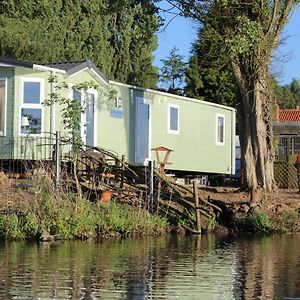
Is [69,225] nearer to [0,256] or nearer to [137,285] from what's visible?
[0,256]

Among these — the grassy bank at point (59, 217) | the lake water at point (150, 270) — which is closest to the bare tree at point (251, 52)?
the grassy bank at point (59, 217)

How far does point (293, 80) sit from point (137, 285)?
101263mm

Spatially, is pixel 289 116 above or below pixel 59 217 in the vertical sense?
above

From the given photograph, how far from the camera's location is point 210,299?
379 inches

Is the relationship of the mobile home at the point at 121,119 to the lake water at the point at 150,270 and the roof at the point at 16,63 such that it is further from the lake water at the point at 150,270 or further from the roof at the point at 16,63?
the lake water at the point at 150,270

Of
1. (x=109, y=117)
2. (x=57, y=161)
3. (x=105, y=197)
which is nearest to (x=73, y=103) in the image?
(x=57, y=161)

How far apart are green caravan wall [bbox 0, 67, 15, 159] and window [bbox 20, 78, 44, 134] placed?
1.00ft

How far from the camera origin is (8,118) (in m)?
22.1

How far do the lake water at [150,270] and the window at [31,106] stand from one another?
6303 millimetres

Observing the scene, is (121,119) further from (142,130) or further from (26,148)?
(26,148)

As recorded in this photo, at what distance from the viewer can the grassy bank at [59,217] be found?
651 inches

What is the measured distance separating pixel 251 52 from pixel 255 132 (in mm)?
2436

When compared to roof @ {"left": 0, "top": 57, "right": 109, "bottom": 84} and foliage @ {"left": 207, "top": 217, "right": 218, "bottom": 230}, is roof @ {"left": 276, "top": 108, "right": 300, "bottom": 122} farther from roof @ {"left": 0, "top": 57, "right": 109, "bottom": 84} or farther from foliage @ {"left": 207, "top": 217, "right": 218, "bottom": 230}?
foliage @ {"left": 207, "top": 217, "right": 218, "bottom": 230}

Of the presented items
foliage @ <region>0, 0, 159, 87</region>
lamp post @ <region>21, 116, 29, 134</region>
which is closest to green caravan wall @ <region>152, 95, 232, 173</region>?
lamp post @ <region>21, 116, 29, 134</region>
